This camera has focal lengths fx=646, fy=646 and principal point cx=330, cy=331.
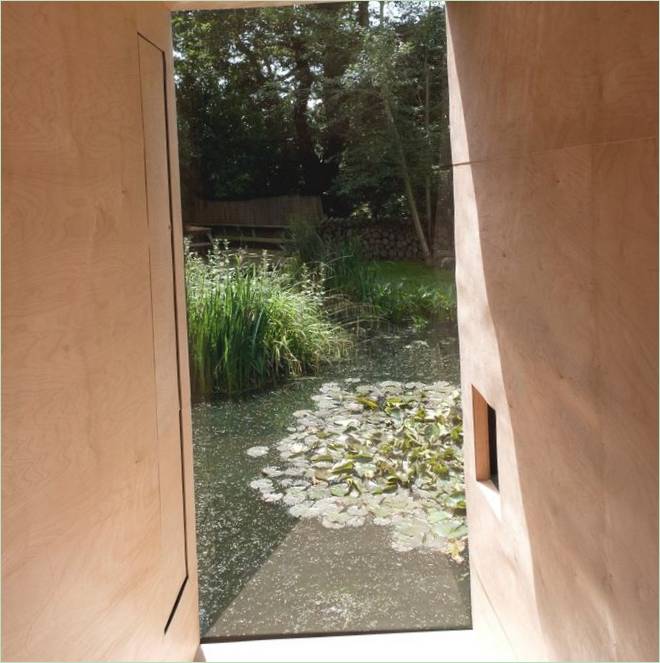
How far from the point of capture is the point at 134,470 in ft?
6.42

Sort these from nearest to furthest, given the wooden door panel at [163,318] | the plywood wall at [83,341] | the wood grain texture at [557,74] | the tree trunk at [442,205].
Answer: the wood grain texture at [557,74]
the plywood wall at [83,341]
the wooden door panel at [163,318]
the tree trunk at [442,205]

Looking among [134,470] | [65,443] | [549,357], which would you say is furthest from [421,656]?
[65,443]

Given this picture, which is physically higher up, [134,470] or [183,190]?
[183,190]

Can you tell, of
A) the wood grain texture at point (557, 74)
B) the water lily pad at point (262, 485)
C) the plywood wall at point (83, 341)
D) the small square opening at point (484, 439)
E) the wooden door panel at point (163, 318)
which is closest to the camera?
the wood grain texture at point (557, 74)

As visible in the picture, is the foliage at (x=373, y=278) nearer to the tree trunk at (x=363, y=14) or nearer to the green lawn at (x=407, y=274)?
the green lawn at (x=407, y=274)

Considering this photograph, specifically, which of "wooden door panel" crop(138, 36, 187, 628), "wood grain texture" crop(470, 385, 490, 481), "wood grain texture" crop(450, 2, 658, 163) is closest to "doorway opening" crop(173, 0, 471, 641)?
"wood grain texture" crop(470, 385, 490, 481)

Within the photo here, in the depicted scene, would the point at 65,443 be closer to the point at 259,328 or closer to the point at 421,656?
the point at 259,328

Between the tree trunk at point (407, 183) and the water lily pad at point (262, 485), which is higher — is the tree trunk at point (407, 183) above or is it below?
above

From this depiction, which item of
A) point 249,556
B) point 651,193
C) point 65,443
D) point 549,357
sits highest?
point 651,193

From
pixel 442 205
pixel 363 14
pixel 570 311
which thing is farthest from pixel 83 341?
pixel 363 14

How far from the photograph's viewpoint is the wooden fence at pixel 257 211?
3137 millimetres

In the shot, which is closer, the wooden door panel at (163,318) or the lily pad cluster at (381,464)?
the wooden door panel at (163,318)

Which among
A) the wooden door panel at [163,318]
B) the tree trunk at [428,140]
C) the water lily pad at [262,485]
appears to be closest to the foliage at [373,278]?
the tree trunk at [428,140]

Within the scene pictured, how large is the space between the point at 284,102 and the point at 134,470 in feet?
6.47
